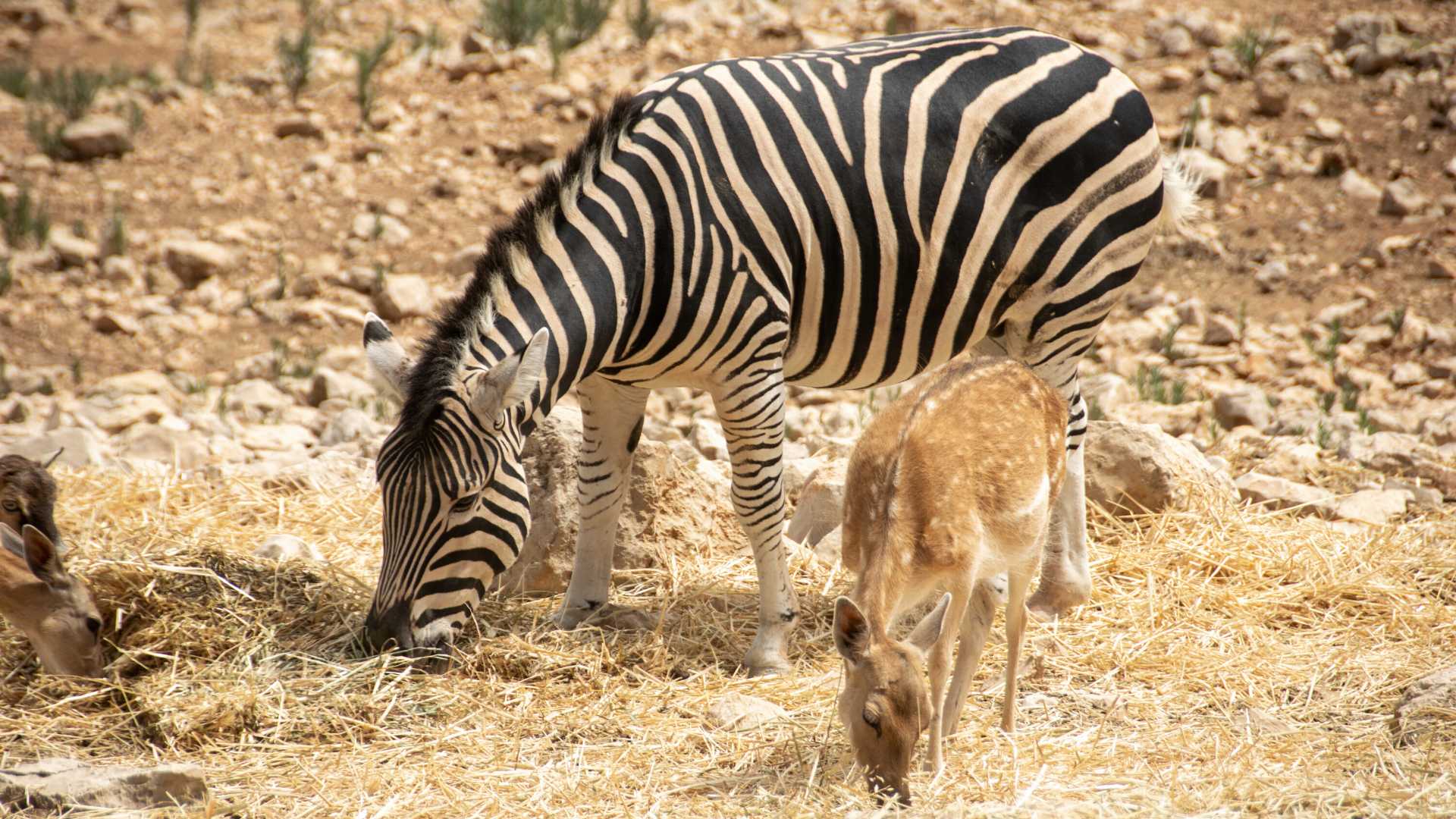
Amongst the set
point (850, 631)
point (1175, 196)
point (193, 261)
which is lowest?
point (193, 261)

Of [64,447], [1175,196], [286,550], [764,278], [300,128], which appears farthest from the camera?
[300,128]

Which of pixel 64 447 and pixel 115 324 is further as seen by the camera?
pixel 115 324

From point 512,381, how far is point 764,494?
1.54 m

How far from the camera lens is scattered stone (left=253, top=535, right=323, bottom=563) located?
24.6 ft

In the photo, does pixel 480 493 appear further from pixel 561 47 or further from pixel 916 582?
pixel 561 47

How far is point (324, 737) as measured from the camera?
5.88 metres

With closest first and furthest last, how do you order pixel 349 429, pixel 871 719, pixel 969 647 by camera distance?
pixel 871 719 → pixel 969 647 → pixel 349 429

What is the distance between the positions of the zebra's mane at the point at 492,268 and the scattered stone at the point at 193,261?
27.5 feet

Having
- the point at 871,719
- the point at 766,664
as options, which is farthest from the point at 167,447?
the point at 871,719

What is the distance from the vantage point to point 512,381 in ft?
18.5

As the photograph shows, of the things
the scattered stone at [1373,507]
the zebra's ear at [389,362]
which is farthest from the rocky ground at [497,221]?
the zebra's ear at [389,362]

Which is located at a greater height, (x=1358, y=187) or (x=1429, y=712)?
(x=1358, y=187)

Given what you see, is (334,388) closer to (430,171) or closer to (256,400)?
(256,400)

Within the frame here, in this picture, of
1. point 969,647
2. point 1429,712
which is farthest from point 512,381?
point 1429,712
